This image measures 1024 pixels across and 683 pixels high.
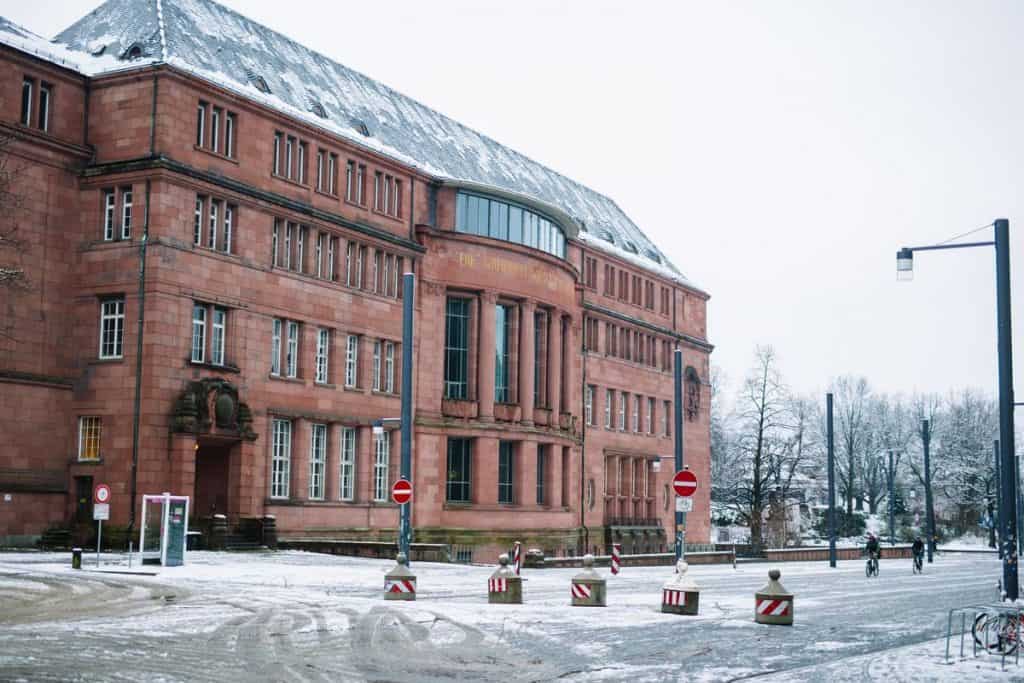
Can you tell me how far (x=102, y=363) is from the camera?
43719mm

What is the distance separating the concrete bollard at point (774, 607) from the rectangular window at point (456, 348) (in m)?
35.5

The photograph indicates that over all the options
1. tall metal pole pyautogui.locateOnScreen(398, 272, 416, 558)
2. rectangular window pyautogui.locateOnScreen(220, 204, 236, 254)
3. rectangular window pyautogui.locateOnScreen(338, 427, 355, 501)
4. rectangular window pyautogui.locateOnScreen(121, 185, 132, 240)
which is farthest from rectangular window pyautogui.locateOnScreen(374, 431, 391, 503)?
tall metal pole pyautogui.locateOnScreen(398, 272, 416, 558)

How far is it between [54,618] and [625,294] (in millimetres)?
60249

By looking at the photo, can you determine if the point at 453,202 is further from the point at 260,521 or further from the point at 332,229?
the point at 260,521

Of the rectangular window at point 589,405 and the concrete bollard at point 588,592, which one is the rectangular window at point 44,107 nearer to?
the concrete bollard at point 588,592

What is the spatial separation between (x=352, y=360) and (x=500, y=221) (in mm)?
10858

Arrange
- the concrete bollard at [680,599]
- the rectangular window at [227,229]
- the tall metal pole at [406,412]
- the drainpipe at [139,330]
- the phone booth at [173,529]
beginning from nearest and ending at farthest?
the concrete bollard at [680,599] < the tall metal pole at [406,412] < the phone booth at [173,529] < the drainpipe at [139,330] < the rectangular window at [227,229]

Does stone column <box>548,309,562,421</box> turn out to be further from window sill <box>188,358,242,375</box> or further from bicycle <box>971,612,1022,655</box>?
bicycle <box>971,612,1022,655</box>

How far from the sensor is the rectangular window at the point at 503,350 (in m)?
60.0

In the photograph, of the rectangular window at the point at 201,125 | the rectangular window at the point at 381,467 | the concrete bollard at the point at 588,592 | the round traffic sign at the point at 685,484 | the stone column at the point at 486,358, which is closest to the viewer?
the concrete bollard at the point at 588,592

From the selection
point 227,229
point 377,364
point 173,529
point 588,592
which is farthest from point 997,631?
point 377,364

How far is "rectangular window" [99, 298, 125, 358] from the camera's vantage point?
4388cm

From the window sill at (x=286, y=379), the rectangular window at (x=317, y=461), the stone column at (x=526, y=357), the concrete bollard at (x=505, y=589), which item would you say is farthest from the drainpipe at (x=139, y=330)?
the stone column at (x=526, y=357)

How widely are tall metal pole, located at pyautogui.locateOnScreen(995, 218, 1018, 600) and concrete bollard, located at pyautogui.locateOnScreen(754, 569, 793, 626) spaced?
486cm
